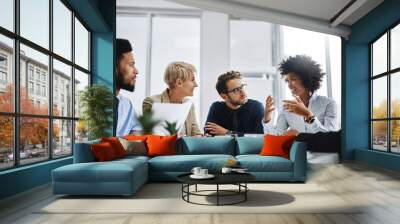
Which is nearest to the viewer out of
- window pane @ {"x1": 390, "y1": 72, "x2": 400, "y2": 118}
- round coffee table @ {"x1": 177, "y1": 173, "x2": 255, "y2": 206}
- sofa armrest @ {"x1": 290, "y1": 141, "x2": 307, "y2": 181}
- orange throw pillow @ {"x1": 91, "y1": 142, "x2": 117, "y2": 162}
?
round coffee table @ {"x1": 177, "y1": 173, "x2": 255, "y2": 206}

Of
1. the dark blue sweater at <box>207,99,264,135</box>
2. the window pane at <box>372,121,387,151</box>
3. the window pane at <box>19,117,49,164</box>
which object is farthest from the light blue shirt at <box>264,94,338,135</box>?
the window pane at <box>19,117,49,164</box>

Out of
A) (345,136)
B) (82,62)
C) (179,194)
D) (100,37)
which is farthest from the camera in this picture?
(345,136)

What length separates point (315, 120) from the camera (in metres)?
8.64

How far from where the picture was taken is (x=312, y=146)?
8.70 meters

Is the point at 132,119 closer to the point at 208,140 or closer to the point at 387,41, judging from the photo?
the point at 208,140

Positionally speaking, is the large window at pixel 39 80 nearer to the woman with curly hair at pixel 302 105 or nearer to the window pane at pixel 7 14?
the window pane at pixel 7 14

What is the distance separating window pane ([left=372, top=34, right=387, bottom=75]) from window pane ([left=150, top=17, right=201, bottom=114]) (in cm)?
415

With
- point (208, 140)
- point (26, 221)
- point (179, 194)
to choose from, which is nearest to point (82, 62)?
point (208, 140)

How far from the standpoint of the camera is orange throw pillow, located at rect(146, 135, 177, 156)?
6129 millimetres

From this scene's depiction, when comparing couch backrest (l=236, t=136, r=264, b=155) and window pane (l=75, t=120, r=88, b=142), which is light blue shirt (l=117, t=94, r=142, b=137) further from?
couch backrest (l=236, t=136, r=264, b=155)

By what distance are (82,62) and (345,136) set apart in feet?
20.8

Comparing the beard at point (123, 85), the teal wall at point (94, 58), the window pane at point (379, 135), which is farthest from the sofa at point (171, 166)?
the window pane at point (379, 135)

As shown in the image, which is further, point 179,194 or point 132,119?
point 132,119

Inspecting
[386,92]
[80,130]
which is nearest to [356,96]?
[386,92]
